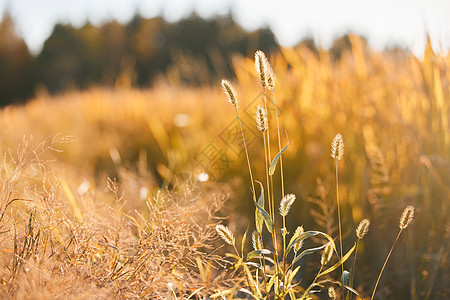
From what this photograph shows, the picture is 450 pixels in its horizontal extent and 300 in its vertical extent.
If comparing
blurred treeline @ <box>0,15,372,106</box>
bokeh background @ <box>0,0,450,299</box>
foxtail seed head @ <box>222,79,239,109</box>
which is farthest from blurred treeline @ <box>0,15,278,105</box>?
foxtail seed head @ <box>222,79,239,109</box>

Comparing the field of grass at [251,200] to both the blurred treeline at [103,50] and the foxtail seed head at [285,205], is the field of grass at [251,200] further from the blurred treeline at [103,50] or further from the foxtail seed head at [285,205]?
the blurred treeline at [103,50]

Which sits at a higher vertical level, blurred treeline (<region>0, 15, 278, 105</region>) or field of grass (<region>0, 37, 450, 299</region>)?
blurred treeline (<region>0, 15, 278, 105</region>)

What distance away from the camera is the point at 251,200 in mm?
1475

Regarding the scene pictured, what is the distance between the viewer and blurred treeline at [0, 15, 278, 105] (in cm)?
1254

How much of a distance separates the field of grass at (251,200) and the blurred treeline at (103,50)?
10.5m

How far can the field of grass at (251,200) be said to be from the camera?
69 cm

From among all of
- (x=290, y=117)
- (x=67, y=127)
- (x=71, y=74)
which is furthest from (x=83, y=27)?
(x=290, y=117)

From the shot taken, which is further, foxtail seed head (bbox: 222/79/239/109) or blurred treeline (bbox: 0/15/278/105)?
blurred treeline (bbox: 0/15/278/105)

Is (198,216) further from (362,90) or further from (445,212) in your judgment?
(362,90)

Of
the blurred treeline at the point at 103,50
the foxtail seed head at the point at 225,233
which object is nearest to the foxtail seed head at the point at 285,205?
the foxtail seed head at the point at 225,233

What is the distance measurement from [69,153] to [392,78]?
6.28 feet

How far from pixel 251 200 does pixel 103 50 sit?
13.2 meters

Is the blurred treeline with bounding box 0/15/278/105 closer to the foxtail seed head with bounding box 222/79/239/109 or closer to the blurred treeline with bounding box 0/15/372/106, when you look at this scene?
the blurred treeline with bounding box 0/15/372/106

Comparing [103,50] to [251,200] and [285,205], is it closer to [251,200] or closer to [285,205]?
[251,200]
